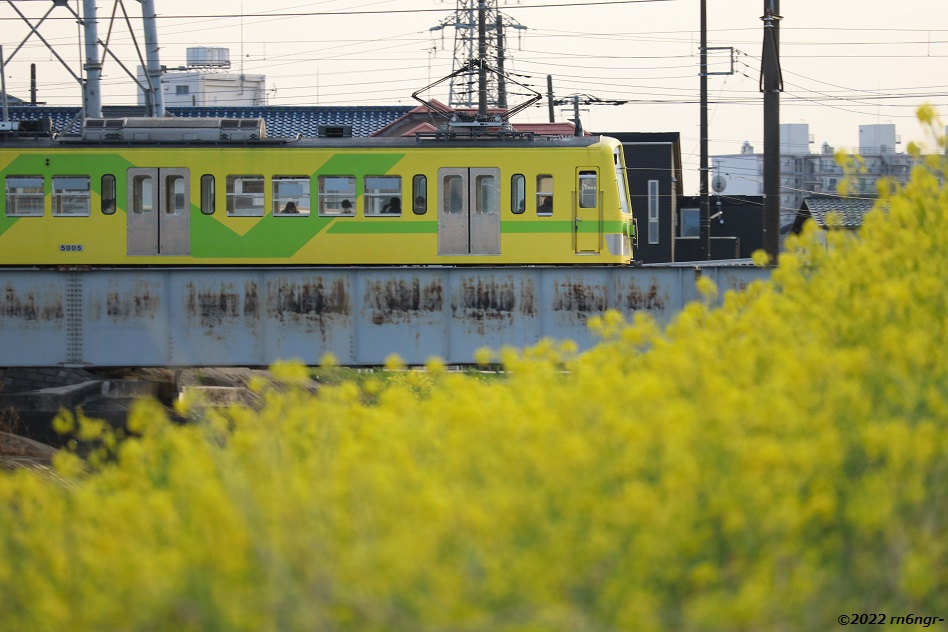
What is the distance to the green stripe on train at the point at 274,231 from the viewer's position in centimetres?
2019

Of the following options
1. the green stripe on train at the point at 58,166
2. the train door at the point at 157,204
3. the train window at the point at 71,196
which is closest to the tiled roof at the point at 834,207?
the train door at the point at 157,204

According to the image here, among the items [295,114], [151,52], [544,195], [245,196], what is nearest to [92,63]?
[151,52]

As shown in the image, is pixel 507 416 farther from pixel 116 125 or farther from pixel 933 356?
pixel 116 125

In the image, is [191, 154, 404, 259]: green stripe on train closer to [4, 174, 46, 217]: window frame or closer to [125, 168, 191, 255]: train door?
[125, 168, 191, 255]: train door

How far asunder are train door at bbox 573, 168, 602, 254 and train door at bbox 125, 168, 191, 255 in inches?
258

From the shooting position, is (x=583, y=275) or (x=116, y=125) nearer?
(x=583, y=275)

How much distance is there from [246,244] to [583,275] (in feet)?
21.3

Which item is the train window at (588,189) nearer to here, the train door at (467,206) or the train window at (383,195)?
the train door at (467,206)

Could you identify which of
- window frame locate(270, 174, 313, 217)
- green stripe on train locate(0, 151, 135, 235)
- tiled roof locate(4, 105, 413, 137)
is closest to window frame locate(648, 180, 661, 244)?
tiled roof locate(4, 105, 413, 137)

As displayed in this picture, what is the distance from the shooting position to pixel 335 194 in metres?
20.2

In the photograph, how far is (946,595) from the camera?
6039 mm

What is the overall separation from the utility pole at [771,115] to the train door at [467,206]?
4658mm

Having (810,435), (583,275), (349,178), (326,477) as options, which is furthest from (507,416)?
(349,178)

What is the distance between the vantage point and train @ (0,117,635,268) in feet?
66.0
